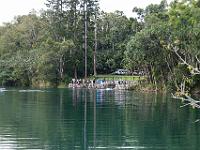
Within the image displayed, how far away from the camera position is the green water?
74.6 feet

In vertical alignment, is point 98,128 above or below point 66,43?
below

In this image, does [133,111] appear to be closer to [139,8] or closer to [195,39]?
[195,39]

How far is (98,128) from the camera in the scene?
28656 millimetres

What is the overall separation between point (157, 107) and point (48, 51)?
49.4 meters

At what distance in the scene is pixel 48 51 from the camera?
9050cm

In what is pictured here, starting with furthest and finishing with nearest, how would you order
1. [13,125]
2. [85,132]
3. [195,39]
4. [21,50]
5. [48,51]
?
[21,50]
[48,51]
[195,39]
[13,125]
[85,132]

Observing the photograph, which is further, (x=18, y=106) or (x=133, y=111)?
(x=18, y=106)

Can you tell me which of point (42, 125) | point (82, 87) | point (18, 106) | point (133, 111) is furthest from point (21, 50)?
point (42, 125)

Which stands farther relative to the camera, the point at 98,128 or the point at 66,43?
the point at 66,43

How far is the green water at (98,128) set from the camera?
22734mm

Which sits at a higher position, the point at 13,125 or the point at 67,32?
the point at 67,32

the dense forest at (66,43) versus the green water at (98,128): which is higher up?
the dense forest at (66,43)

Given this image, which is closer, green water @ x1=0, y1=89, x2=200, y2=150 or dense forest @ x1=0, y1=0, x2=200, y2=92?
green water @ x1=0, y1=89, x2=200, y2=150

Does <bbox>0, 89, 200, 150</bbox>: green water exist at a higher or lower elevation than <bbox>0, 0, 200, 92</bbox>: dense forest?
lower
